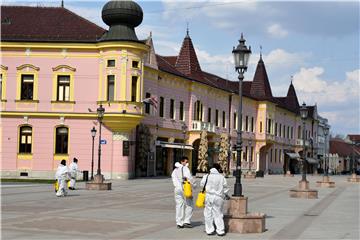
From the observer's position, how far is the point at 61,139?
44.3 m

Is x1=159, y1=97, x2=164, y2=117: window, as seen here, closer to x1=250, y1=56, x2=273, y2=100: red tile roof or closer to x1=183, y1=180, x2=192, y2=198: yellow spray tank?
x1=250, y1=56, x2=273, y2=100: red tile roof

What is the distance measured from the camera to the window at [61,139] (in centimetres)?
4422

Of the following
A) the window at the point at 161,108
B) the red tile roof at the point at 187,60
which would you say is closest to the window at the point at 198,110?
the red tile roof at the point at 187,60

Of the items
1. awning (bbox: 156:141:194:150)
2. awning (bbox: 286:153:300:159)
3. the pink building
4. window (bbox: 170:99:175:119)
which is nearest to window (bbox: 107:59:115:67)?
the pink building

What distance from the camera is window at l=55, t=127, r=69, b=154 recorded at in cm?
4422

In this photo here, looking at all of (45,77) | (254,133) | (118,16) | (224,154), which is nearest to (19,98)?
(45,77)

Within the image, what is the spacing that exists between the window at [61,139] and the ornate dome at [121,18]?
7144mm

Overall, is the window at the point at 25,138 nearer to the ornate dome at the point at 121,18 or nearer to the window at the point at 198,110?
the ornate dome at the point at 121,18

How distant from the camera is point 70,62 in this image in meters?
44.3

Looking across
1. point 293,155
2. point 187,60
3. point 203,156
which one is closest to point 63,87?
point 203,156

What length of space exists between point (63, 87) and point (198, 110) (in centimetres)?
1753

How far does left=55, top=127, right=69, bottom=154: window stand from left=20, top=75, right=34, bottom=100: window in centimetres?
326

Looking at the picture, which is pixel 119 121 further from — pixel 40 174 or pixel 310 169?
pixel 310 169

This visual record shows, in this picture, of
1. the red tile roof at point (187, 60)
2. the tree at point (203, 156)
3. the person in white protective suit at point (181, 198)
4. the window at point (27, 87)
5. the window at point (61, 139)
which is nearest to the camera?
the person in white protective suit at point (181, 198)
